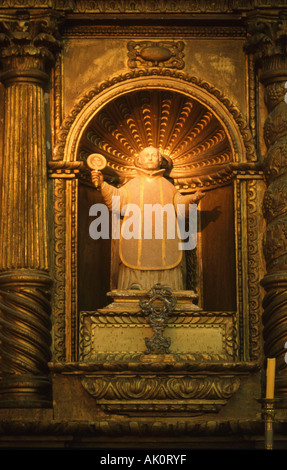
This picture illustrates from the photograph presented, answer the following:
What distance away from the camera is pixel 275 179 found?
12.8 m

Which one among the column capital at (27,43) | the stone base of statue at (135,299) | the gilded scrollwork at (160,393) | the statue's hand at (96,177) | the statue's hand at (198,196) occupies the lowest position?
the gilded scrollwork at (160,393)

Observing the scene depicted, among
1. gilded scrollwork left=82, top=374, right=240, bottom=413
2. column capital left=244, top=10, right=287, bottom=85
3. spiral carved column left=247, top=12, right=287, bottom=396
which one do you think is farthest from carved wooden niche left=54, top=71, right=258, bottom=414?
column capital left=244, top=10, right=287, bottom=85

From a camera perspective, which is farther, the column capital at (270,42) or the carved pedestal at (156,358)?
the column capital at (270,42)

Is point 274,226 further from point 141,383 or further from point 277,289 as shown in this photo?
point 141,383

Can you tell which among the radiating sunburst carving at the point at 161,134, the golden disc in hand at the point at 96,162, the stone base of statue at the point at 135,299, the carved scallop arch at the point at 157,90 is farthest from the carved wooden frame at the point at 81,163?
the stone base of statue at the point at 135,299

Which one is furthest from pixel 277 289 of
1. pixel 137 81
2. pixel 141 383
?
pixel 137 81

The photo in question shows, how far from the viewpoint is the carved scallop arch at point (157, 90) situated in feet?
43.0

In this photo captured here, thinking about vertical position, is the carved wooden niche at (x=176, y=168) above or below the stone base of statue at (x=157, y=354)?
above

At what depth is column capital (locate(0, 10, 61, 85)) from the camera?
42.4 feet

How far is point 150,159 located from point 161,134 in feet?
2.50

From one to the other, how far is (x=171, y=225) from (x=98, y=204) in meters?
0.81

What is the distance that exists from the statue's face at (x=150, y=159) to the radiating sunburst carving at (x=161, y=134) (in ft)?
1.62

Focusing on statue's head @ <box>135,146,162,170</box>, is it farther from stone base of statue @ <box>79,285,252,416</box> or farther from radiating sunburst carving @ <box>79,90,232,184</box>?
stone base of statue @ <box>79,285,252,416</box>

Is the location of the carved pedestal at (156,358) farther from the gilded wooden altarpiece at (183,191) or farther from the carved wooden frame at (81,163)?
the carved wooden frame at (81,163)
